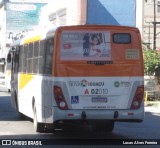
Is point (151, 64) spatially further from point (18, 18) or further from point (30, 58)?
point (18, 18)

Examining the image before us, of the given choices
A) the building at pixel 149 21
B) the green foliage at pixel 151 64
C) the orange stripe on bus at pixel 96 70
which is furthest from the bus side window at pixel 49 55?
the building at pixel 149 21

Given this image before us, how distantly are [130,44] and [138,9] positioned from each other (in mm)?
46206

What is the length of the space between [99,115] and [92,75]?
101 centimetres

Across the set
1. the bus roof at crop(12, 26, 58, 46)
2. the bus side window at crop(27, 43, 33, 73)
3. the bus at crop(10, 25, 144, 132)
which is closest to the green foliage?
the bus roof at crop(12, 26, 58, 46)

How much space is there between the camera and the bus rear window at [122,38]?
1408cm

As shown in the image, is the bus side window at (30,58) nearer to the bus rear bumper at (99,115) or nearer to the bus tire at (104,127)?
the bus tire at (104,127)

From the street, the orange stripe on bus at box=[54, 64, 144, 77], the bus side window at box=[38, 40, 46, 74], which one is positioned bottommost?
the street

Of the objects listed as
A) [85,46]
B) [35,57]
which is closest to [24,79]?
[35,57]

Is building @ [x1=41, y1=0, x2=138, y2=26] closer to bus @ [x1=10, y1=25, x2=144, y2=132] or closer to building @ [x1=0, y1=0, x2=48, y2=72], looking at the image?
building @ [x1=0, y1=0, x2=48, y2=72]

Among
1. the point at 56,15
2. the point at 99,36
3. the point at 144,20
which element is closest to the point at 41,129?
the point at 99,36

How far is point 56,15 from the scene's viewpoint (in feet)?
230

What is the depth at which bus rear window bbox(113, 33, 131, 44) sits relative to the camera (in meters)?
14.1

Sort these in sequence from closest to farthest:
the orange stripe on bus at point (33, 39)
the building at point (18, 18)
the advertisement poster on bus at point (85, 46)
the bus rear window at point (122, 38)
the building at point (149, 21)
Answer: the advertisement poster on bus at point (85, 46) < the bus rear window at point (122, 38) < the orange stripe on bus at point (33, 39) < the building at point (149, 21) < the building at point (18, 18)

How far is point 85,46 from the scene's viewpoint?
1389 cm
